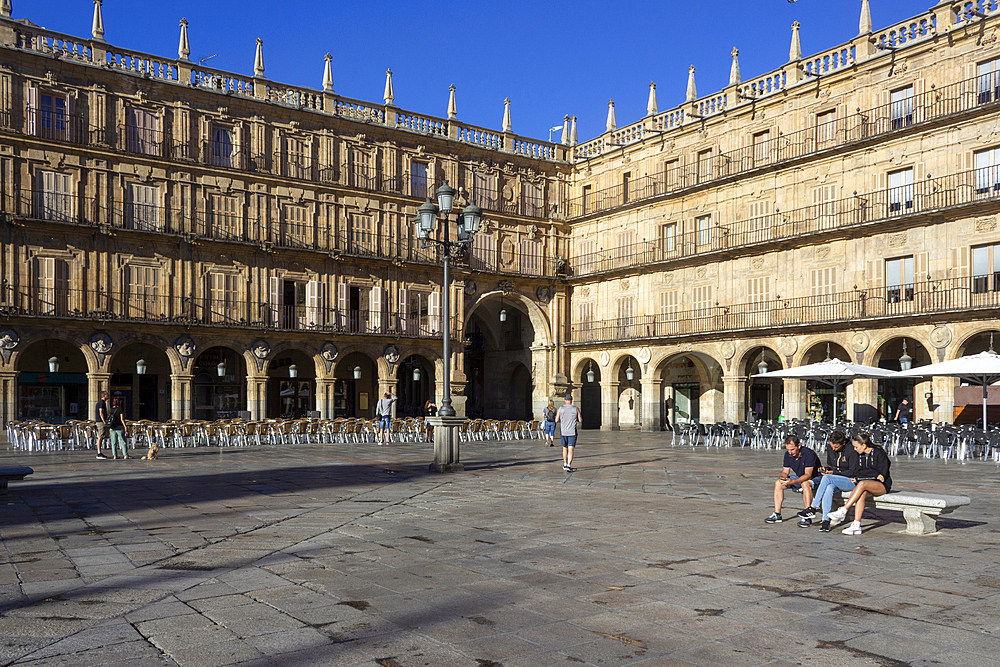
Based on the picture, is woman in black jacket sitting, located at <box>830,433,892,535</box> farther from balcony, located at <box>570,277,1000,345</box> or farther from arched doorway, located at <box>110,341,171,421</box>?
arched doorway, located at <box>110,341,171,421</box>

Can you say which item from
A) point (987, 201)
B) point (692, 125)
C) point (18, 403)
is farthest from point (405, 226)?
point (987, 201)

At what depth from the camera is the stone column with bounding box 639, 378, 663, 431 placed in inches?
1453

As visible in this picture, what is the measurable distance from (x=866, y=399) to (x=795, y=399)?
8.10 ft

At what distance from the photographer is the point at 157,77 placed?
32.5 m

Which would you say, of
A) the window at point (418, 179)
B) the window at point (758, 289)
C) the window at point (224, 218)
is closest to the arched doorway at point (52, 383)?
the window at point (224, 218)

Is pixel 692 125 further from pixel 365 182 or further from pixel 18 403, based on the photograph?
pixel 18 403

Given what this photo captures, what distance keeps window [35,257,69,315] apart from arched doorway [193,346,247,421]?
5881 millimetres

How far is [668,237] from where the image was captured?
3712 centimetres

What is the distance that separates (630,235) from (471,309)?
25.0ft

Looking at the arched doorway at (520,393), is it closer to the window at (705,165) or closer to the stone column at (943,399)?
the window at (705,165)

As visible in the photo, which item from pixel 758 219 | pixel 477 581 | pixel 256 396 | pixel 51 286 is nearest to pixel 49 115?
pixel 51 286

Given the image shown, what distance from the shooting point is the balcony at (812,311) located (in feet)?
88.2

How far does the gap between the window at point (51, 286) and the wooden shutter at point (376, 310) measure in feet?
37.2

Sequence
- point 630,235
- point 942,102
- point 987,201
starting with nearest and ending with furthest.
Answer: point 987,201 → point 942,102 → point 630,235
